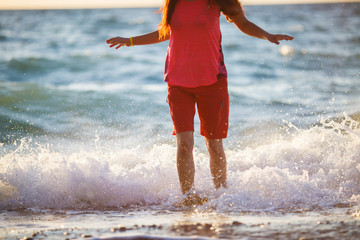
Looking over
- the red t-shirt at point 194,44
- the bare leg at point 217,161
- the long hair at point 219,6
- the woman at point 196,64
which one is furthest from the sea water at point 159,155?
the long hair at point 219,6

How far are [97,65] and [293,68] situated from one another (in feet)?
20.0

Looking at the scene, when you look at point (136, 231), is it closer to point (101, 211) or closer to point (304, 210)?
point (101, 211)

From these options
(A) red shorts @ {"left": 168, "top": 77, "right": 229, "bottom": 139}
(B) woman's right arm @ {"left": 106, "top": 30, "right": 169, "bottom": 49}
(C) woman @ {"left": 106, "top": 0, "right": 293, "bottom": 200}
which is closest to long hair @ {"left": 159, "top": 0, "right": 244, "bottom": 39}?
(C) woman @ {"left": 106, "top": 0, "right": 293, "bottom": 200}

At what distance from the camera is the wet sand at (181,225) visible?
346 centimetres

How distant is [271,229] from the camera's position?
3574 mm

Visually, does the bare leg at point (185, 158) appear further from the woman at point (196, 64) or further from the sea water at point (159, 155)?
the sea water at point (159, 155)

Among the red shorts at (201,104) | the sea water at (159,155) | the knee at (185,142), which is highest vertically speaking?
the red shorts at (201,104)

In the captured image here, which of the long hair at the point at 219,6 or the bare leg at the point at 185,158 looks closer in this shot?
the long hair at the point at 219,6

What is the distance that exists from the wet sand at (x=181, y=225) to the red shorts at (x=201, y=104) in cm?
78

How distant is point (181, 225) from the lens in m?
3.74

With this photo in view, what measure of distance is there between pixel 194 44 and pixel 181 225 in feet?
4.73

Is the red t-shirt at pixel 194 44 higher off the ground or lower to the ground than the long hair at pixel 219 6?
lower

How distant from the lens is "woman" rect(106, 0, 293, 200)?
386 centimetres

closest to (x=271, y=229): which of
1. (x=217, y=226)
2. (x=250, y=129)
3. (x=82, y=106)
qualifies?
(x=217, y=226)
